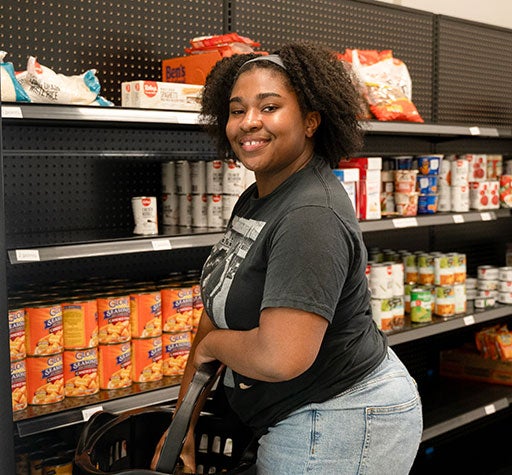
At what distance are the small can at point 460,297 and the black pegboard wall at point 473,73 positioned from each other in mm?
1157

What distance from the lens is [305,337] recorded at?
1.52m

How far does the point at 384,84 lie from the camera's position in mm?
3461

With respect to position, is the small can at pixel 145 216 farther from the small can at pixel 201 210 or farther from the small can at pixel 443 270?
the small can at pixel 443 270

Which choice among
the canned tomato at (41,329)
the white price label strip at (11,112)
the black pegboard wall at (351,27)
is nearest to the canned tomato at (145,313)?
the canned tomato at (41,329)

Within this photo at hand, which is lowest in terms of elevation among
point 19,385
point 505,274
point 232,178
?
point 19,385

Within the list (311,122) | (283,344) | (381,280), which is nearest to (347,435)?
(283,344)

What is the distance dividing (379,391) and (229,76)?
0.88 metres

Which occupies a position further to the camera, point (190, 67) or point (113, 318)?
point (190, 67)

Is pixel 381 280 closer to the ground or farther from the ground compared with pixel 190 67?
closer to the ground

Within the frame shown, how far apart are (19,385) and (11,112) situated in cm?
87

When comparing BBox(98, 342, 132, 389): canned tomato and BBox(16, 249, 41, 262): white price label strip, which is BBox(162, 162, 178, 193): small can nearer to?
BBox(98, 342, 132, 389): canned tomato

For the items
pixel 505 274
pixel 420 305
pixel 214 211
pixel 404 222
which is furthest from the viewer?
pixel 505 274

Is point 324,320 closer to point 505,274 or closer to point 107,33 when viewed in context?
point 107,33

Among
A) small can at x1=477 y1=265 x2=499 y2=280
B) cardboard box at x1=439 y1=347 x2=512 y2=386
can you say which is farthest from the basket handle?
cardboard box at x1=439 y1=347 x2=512 y2=386
